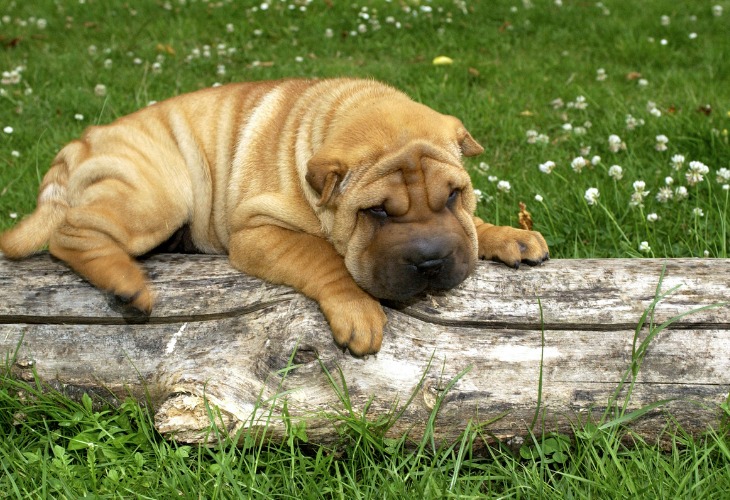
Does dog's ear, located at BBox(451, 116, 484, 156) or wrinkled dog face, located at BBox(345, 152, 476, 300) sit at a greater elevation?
dog's ear, located at BBox(451, 116, 484, 156)

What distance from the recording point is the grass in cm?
289

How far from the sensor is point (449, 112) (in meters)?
6.75

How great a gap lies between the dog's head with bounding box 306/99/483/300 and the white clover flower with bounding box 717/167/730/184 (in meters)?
2.32

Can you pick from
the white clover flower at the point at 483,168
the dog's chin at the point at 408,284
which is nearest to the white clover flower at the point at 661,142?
the white clover flower at the point at 483,168

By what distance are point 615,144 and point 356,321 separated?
11.1ft

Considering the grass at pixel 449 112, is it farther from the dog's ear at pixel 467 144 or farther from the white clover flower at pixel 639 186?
the dog's ear at pixel 467 144

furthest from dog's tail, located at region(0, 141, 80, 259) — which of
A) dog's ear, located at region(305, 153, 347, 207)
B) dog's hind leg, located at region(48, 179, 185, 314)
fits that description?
dog's ear, located at region(305, 153, 347, 207)

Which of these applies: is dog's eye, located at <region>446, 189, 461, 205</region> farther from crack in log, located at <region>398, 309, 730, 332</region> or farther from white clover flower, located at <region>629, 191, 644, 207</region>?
white clover flower, located at <region>629, 191, 644, 207</region>

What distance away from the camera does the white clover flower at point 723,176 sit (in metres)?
5.00

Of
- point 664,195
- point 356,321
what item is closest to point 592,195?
point 664,195

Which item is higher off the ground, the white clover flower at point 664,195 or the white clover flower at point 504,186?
the white clover flower at point 664,195

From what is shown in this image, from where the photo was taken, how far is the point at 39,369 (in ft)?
10.8

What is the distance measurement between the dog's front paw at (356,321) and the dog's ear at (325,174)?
48 cm

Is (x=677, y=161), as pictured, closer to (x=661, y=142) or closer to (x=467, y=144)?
(x=661, y=142)
